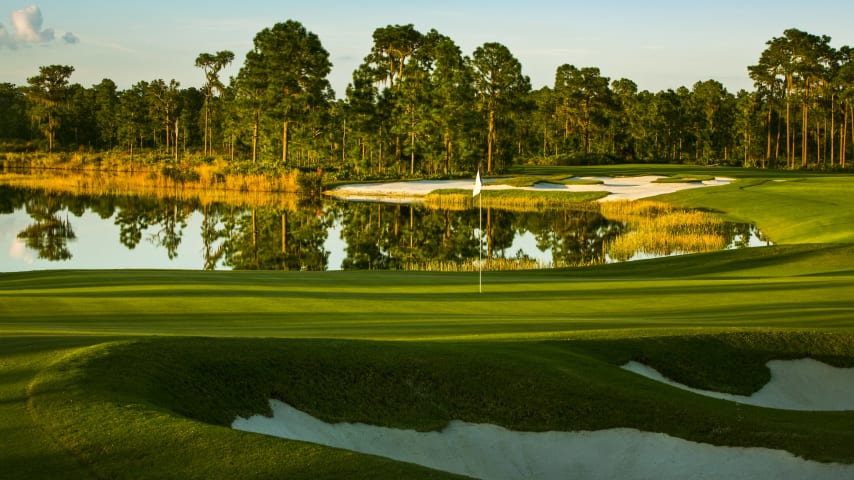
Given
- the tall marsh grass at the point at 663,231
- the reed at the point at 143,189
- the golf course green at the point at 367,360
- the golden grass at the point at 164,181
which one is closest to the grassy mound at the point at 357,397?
the golf course green at the point at 367,360

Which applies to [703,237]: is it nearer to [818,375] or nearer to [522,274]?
[522,274]

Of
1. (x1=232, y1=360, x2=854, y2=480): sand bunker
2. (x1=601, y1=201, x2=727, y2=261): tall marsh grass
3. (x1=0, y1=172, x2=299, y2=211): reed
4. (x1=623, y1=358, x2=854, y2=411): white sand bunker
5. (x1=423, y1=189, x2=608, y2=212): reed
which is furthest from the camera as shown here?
(x1=0, y1=172, x2=299, y2=211): reed

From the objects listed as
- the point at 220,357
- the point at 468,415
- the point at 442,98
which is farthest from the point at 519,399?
the point at 442,98

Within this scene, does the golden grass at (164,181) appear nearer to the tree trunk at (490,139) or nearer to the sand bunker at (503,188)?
the sand bunker at (503,188)

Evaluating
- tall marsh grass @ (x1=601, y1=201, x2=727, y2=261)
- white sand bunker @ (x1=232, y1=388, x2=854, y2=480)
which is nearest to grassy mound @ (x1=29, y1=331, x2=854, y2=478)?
white sand bunker @ (x1=232, y1=388, x2=854, y2=480)

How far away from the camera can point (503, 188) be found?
2753 inches

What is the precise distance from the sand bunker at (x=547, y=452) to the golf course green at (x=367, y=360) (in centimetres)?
15

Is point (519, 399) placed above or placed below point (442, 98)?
below

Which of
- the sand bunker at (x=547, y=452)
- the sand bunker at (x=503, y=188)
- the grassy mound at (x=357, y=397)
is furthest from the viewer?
the sand bunker at (x=503, y=188)

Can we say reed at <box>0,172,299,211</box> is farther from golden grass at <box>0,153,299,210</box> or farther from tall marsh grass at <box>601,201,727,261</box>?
tall marsh grass at <box>601,201,727,261</box>

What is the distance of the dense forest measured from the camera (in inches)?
3246

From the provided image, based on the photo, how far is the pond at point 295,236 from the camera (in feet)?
119

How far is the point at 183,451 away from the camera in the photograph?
6.75 meters

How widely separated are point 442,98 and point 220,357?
7289cm
